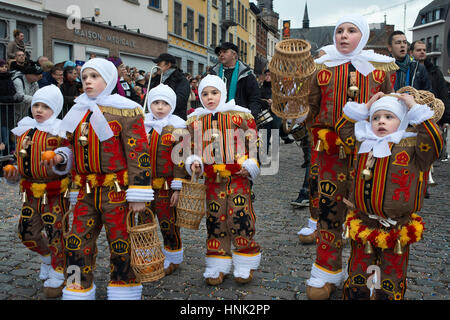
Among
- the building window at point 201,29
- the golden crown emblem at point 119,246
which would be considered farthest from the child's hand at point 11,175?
the building window at point 201,29

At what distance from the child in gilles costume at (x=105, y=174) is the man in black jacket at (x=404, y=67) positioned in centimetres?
405

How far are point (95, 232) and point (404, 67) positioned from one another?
16.3 ft

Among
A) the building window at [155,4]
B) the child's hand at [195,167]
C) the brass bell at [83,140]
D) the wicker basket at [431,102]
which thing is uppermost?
the building window at [155,4]

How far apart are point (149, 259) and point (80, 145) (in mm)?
1012

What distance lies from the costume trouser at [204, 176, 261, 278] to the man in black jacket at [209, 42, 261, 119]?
1.88 m

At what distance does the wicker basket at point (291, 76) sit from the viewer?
151 inches

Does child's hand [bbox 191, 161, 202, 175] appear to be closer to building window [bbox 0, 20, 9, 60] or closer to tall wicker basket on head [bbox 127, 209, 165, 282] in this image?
tall wicker basket on head [bbox 127, 209, 165, 282]

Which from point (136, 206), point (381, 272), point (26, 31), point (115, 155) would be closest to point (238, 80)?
point (115, 155)

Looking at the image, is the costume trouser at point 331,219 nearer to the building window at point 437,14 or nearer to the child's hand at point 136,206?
the child's hand at point 136,206

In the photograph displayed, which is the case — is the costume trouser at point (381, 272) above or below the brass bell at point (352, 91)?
below

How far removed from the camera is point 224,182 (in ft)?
13.4
